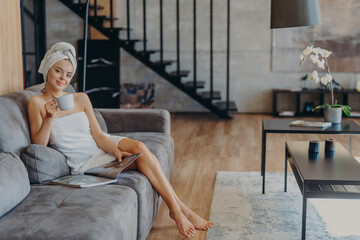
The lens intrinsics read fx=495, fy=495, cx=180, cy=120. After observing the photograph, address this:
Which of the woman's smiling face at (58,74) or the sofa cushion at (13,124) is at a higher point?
the woman's smiling face at (58,74)

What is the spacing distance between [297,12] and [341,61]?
14.8ft

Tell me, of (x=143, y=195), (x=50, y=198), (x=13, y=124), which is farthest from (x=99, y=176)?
(x=13, y=124)

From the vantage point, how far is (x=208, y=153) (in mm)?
5160

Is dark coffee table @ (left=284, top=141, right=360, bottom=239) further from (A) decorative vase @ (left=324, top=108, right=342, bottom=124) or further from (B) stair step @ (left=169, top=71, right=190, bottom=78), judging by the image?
(B) stair step @ (left=169, top=71, right=190, bottom=78)

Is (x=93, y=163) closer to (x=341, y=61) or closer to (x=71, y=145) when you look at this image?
(x=71, y=145)

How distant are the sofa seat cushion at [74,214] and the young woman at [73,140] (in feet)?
1.19

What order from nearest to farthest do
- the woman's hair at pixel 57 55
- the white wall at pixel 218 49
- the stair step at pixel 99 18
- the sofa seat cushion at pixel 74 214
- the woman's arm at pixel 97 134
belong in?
the sofa seat cushion at pixel 74 214, the woman's hair at pixel 57 55, the woman's arm at pixel 97 134, the stair step at pixel 99 18, the white wall at pixel 218 49

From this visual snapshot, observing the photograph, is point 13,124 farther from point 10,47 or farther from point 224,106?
point 224,106

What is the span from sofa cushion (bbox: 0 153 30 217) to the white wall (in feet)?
19.4

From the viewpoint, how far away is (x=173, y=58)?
8.05m

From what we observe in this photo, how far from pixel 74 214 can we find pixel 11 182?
34 centimetres

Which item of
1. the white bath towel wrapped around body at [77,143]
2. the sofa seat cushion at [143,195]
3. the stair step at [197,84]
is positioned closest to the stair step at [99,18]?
the stair step at [197,84]

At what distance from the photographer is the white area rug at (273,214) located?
284 cm

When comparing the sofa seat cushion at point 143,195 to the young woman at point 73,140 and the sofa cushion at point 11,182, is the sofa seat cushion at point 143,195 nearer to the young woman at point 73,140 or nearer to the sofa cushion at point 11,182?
the young woman at point 73,140
